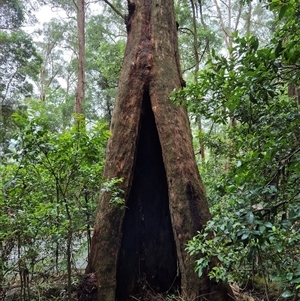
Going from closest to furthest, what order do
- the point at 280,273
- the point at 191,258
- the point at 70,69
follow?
the point at 280,273 → the point at 191,258 → the point at 70,69

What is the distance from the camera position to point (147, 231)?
3982 mm

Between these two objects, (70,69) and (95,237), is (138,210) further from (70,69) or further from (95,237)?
(70,69)

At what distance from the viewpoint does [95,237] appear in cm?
325

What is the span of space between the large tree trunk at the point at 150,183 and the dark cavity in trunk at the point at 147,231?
0.04 ft

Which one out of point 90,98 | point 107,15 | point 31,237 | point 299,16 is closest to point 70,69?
point 107,15

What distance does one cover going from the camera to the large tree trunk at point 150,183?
3119 millimetres

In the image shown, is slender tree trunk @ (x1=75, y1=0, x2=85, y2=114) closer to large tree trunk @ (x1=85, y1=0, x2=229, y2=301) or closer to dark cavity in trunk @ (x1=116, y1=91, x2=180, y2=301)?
large tree trunk @ (x1=85, y1=0, x2=229, y2=301)

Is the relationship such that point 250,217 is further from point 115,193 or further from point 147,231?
point 147,231

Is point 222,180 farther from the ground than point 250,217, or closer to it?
farther from the ground

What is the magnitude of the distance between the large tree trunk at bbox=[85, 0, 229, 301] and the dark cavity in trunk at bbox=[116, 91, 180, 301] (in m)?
0.01

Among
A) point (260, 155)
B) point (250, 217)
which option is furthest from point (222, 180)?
point (250, 217)

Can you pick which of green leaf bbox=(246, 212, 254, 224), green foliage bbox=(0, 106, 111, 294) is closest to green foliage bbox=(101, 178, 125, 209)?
green foliage bbox=(0, 106, 111, 294)

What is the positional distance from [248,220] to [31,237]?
2.34m

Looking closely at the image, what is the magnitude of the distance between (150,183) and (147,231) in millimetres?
662
